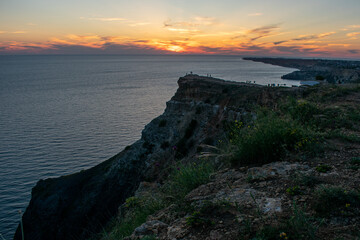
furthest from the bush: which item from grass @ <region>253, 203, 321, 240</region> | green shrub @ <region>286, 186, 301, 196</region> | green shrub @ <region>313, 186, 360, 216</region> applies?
grass @ <region>253, 203, 321, 240</region>

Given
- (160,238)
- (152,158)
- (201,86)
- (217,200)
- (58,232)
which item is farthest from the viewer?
(201,86)

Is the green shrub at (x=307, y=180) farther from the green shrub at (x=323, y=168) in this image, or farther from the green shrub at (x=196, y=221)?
the green shrub at (x=196, y=221)

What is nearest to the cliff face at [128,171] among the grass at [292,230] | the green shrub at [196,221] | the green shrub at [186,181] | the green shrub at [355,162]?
the green shrub at [355,162]

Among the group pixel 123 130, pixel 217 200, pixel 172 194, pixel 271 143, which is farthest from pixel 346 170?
pixel 123 130

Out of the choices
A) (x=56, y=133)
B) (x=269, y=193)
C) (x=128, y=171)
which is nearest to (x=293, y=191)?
(x=269, y=193)

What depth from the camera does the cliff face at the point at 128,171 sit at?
26.3m

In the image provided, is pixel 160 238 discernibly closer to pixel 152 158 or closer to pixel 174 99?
pixel 152 158

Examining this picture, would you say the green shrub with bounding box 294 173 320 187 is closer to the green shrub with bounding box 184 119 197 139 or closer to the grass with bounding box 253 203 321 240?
the grass with bounding box 253 203 321 240

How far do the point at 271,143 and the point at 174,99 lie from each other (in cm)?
3300

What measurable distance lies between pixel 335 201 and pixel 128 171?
28.9 metres

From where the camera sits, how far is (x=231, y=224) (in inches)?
131

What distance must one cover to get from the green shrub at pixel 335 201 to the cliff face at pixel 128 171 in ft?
64.0

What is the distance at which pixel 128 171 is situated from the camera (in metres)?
30.1

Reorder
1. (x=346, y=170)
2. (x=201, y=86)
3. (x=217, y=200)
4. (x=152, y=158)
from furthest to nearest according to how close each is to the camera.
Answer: (x=201, y=86) < (x=152, y=158) < (x=346, y=170) < (x=217, y=200)
